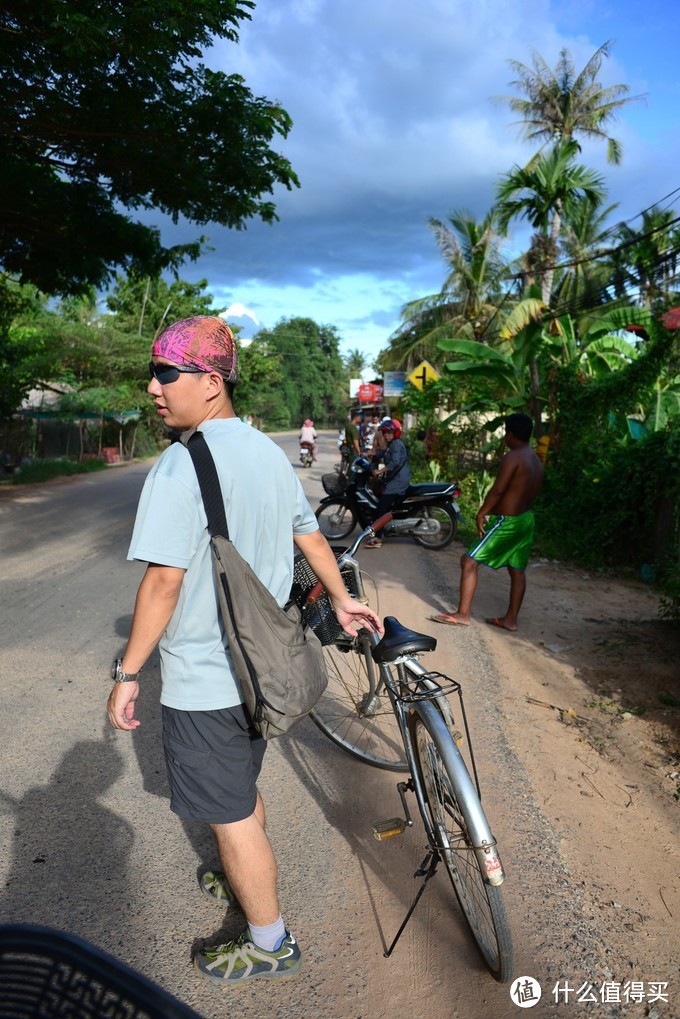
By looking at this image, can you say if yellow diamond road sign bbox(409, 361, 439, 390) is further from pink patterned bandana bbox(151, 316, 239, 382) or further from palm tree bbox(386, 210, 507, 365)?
pink patterned bandana bbox(151, 316, 239, 382)

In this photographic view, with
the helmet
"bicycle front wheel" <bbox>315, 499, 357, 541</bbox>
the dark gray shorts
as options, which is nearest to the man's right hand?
the dark gray shorts

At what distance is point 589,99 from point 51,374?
2298 centimetres

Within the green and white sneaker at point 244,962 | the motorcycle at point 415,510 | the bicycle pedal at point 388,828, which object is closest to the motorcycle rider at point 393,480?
the motorcycle at point 415,510

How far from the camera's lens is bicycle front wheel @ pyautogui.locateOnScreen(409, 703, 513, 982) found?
2100 mm

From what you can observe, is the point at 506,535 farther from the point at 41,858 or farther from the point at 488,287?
the point at 488,287

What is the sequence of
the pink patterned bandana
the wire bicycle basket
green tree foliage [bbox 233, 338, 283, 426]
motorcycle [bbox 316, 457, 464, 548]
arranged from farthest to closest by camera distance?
green tree foliage [bbox 233, 338, 283, 426] < motorcycle [bbox 316, 457, 464, 548] < the wire bicycle basket < the pink patterned bandana

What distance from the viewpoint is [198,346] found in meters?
2.04

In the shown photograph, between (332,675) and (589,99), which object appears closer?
(332,675)

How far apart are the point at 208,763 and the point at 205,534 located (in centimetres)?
66

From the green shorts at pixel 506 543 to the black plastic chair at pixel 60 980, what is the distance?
4.97 m

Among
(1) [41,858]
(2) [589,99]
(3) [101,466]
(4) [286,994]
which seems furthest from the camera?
(2) [589,99]

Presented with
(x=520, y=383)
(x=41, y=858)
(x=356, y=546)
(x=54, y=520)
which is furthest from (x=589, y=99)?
(x=41, y=858)

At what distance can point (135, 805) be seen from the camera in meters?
3.13

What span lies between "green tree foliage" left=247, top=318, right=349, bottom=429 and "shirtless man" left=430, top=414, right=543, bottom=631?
71.1 metres
